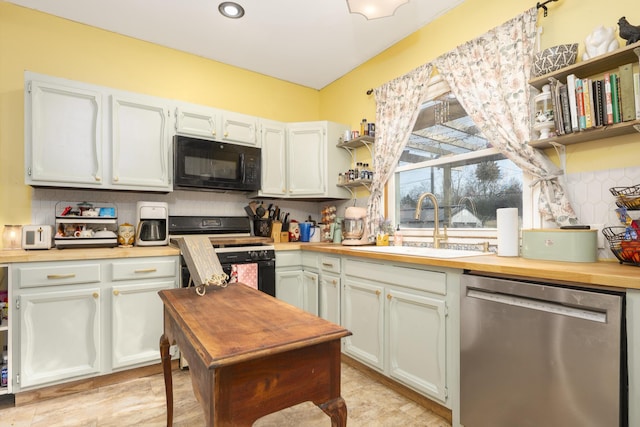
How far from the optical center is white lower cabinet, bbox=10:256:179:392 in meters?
2.11

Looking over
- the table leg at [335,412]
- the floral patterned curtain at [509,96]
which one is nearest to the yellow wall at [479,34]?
the floral patterned curtain at [509,96]

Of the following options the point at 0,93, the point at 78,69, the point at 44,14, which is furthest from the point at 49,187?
the point at 44,14

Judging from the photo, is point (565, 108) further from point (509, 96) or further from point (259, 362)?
point (259, 362)

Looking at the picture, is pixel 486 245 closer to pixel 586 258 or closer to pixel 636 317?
pixel 586 258

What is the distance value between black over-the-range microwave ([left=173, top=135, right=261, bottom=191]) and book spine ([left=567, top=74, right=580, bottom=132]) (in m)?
2.48

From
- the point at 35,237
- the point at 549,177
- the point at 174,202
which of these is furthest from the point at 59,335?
the point at 549,177

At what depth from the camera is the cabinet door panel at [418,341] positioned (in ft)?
6.33

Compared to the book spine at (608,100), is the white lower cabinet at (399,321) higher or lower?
lower

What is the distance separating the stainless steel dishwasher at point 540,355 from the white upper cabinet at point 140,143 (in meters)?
2.54

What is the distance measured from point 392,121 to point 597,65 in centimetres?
155

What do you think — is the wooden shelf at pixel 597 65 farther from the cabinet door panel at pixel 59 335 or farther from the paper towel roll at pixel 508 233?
the cabinet door panel at pixel 59 335

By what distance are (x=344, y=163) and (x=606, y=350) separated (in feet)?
9.07

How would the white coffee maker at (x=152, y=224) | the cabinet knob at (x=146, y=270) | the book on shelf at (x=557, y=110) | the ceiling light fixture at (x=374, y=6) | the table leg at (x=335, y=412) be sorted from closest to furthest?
the table leg at (x=335, y=412)
the book on shelf at (x=557, y=110)
the ceiling light fixture at (x=374, y=6)
the cabinet knob at (x=146, y=270)
the white coffee maker at (x=152, y=224)

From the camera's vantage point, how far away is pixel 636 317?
4.02ft
